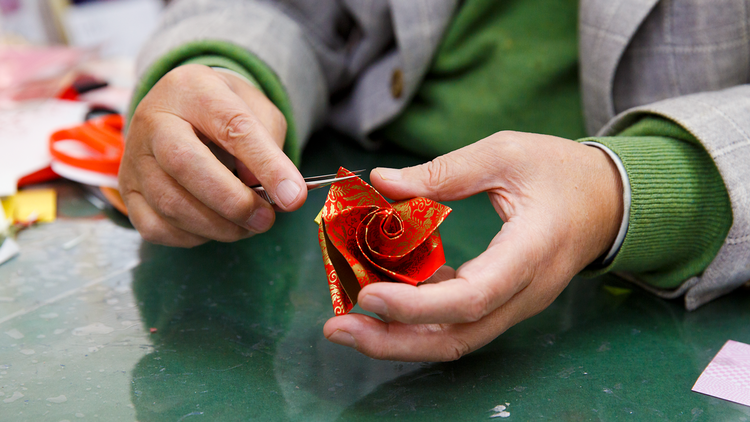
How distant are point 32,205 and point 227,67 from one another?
0.46 m

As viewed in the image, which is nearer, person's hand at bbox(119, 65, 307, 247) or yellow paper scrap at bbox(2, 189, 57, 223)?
person's hand at bbox(119, 65, 307, 247)

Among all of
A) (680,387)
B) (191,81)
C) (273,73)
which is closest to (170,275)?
(191,81)

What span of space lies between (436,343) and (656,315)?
13.2 inches

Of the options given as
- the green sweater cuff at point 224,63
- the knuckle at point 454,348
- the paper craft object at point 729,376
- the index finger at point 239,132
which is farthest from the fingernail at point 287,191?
the paper craft object at point 729,376

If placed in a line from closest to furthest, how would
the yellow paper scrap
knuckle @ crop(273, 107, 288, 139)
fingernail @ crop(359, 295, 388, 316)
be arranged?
fingernail @ crop(359, 295, 388, 316), knuckle @ crop(273, 107, 288, 139), the yellow paper scrap

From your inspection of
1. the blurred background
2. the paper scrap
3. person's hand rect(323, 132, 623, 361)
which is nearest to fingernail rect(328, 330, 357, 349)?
person's hand rect(323, 132, 623, 361)

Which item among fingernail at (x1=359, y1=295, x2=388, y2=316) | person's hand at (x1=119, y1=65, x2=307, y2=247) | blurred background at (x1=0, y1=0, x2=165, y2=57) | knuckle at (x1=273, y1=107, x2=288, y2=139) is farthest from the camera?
blurred background at (x1=0, y1=0, x2=165, y2=57)

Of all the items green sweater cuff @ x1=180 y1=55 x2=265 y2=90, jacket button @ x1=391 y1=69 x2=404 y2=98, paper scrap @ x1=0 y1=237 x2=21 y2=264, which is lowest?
paper scrap @ x1=0 y1=237 x2=21 y2=264

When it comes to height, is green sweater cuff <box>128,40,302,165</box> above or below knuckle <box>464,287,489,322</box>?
above

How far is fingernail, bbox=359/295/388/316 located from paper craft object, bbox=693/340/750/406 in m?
0.34

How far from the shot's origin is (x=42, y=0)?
8.02 ft

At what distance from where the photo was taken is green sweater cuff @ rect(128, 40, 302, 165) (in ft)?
2.60

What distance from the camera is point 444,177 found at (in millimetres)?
529

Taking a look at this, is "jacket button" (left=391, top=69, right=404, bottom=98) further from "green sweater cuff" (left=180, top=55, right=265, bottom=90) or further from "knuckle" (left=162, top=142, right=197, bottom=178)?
"knuckle" (left=162, top=142, right=197, bottom=178)
